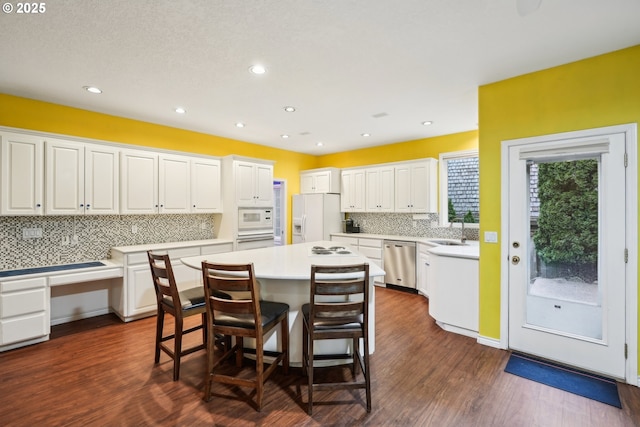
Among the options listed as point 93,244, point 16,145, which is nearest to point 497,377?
point 93,244

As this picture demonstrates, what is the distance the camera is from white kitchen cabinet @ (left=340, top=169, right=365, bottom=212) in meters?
6.05

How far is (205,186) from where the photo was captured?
4.82 m

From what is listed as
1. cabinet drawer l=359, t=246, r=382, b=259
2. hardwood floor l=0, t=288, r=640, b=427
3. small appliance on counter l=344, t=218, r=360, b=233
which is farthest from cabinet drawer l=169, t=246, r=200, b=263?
small appliance on counter l=344, t=218, r=360, b=233

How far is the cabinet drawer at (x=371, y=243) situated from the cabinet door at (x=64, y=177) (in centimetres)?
429

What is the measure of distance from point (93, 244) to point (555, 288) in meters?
5.39

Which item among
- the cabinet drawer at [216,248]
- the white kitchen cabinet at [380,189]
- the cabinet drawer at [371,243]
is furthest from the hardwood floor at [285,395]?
the white kitchen cabinet at [380,189]

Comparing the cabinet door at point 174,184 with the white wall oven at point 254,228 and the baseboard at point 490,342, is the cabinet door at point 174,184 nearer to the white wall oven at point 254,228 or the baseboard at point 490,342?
the white wall oven at point 254,228

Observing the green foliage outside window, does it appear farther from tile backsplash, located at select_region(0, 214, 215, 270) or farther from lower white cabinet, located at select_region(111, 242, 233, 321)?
tile backsplash, located at select_region(0, 214, 215, 270)

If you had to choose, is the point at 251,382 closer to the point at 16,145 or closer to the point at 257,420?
the point at 257,420

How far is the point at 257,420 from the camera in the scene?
6.61 ft

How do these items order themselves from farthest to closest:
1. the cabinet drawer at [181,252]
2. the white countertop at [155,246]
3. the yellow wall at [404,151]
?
the yellow wall at [404,151], the cabinet drawer at [181,252], the white countertop at [155,246]

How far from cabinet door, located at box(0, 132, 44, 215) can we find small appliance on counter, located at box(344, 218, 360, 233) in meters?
4.83

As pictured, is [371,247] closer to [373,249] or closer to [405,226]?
[373,249]

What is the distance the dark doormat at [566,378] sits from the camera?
2283 millimetres
